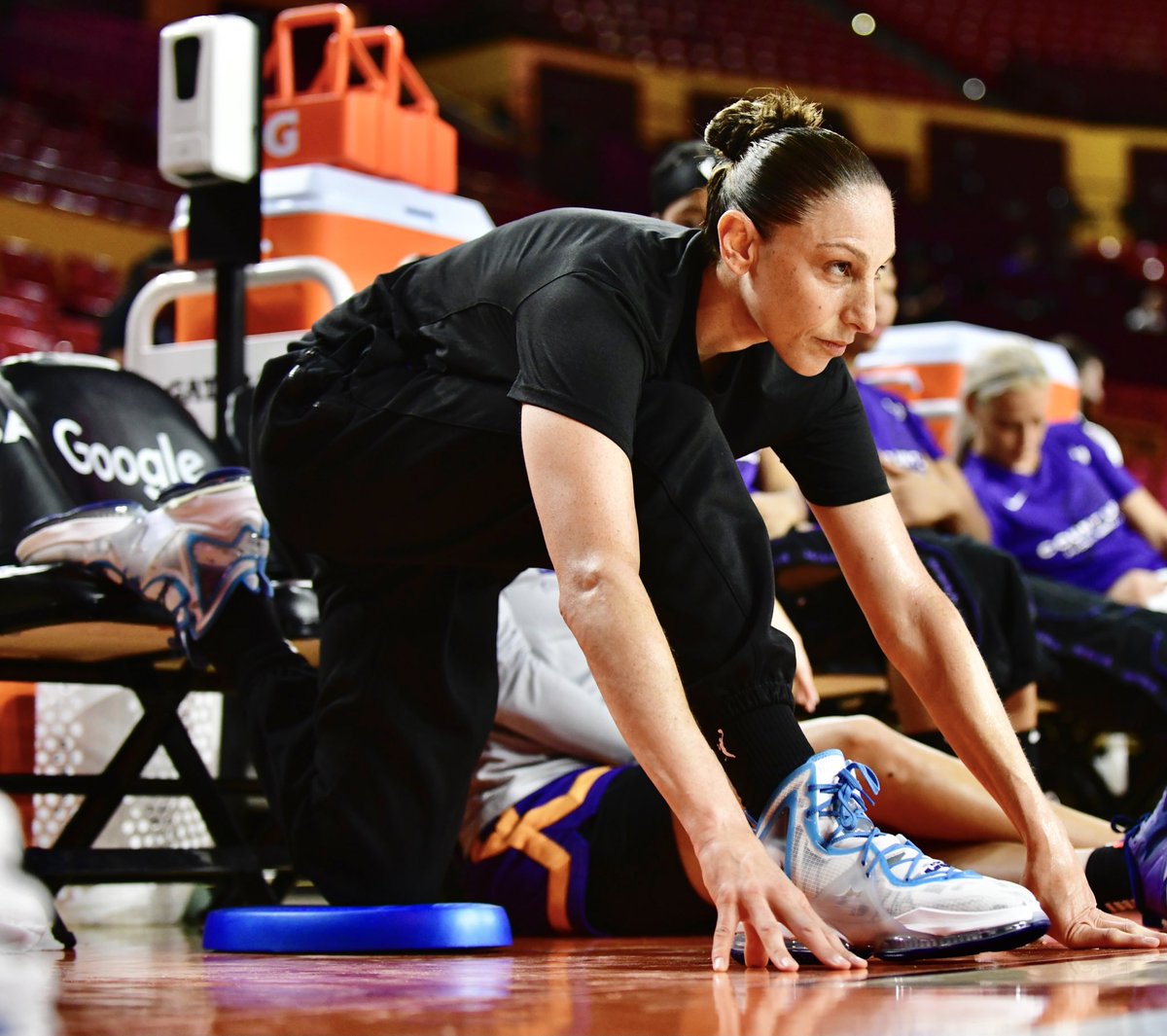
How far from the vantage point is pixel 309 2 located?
1215cm

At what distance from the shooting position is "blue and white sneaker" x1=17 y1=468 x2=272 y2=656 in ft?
5.76

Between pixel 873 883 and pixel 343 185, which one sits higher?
pixel 343 185

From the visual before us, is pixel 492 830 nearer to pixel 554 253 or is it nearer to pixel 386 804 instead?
pixel 386 804

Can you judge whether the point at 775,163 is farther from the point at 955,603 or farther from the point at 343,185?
the point at 343,185

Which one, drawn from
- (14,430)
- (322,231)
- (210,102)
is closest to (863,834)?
(14,430)

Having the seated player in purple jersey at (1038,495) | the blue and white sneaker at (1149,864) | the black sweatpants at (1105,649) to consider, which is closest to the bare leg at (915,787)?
the blue and white sneaker at (1149,864)

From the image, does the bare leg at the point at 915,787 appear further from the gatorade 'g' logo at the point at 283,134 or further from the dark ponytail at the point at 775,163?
the gatorade 'g' logo at the point at 283,134

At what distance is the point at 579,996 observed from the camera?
40.7 inches

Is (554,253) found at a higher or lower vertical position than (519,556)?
higher

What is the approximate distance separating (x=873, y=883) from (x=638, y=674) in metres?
0.27

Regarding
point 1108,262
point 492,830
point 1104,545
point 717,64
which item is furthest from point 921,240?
point 492,830

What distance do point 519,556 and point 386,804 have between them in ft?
1.06

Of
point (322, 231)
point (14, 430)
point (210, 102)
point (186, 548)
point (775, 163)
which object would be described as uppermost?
point (210, 102)

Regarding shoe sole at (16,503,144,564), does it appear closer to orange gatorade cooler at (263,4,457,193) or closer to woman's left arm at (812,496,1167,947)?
woman's left arm at (812,496,1167,947)
